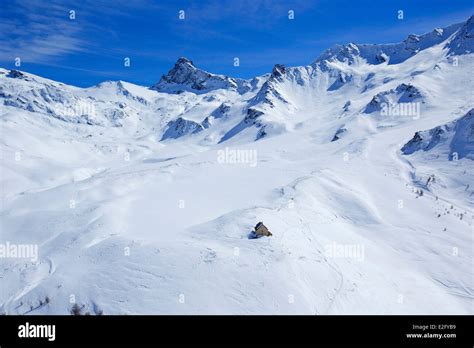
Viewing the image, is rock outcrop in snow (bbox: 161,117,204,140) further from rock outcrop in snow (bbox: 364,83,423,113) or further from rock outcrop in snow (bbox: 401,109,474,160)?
rock outcrop in snow (bbox: 401,109,474,160)

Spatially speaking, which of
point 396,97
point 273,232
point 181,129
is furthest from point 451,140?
point 181,129

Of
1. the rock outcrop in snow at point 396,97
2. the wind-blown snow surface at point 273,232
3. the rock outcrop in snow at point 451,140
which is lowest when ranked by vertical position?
the wind-blown snow surface at point 273,232

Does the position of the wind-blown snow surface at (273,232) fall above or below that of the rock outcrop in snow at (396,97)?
below

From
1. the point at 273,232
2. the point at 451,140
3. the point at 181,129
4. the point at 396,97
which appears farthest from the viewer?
the point at 181,129

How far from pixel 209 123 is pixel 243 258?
4941 inches

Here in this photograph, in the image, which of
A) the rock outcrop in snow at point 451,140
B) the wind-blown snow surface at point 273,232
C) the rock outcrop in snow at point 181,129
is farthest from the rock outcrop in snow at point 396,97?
the rock outcrop in snow at point 181,129

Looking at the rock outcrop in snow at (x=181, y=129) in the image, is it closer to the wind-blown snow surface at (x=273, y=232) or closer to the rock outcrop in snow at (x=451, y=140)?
the wind-blown snow surface at (x=273, y=232)

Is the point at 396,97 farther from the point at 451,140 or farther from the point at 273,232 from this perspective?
the point at 273,232

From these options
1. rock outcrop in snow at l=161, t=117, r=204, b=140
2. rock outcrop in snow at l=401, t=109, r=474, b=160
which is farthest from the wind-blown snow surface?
rock outcrop in snow at l=161, t=117, r=204, b=140

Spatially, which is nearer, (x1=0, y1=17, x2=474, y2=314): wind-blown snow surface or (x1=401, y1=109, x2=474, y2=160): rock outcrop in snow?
(x1=0, y1=17, x2=474, y2=314): wind-blown snow surface

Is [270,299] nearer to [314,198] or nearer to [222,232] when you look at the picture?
[222,232]

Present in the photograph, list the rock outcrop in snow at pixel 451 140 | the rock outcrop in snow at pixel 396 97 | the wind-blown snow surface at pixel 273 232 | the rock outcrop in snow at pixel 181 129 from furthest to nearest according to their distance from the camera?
the rock outcrop in snow at pixel 181 129 < the rock outcrop in snow at pixel 396 97 < the rock outcrop in snow at pixel 451 140 < the wind-blown snow surface at pixel 273 232
